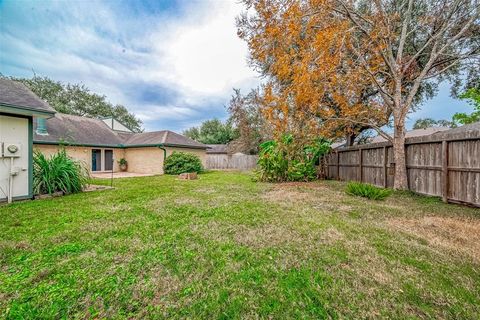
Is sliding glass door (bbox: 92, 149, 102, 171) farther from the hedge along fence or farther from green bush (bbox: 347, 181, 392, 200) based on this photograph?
the hedge along fence

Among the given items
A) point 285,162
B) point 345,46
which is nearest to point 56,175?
point 285,162

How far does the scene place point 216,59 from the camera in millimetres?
10992

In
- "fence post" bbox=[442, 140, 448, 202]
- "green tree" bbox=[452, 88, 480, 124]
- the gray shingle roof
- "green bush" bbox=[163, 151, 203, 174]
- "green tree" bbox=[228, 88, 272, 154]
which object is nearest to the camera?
"fence post" bbox=[442, 140, 448, 202]

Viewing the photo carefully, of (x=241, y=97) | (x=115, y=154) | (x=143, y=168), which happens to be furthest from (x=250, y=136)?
(x=115, y=154)

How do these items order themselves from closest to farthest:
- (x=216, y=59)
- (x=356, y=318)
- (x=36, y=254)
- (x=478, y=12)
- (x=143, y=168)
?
(x=356, y=318) → (x=36, y=254) → (x=478, y=12) → (x=216, y=59) → (x=143, y=168)

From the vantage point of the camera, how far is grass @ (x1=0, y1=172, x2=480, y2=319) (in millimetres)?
1556

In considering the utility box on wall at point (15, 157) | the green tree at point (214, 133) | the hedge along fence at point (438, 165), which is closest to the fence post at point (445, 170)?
the hedge along fence at point (438, 165)

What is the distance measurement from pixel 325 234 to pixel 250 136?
58.8 feet

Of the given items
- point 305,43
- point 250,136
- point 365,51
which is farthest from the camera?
point 250,136

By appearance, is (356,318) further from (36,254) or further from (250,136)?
(250,136)

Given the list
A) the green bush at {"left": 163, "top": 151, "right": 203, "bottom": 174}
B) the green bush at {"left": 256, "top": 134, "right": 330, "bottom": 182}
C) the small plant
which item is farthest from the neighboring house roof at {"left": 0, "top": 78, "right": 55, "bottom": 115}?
the small plant

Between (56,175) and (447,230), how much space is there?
8.60m

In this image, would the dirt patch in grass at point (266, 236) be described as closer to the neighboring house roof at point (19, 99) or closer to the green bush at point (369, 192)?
the green bush at point (369, 192)

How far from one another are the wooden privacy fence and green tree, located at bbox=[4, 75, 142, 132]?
1477 centimetres
